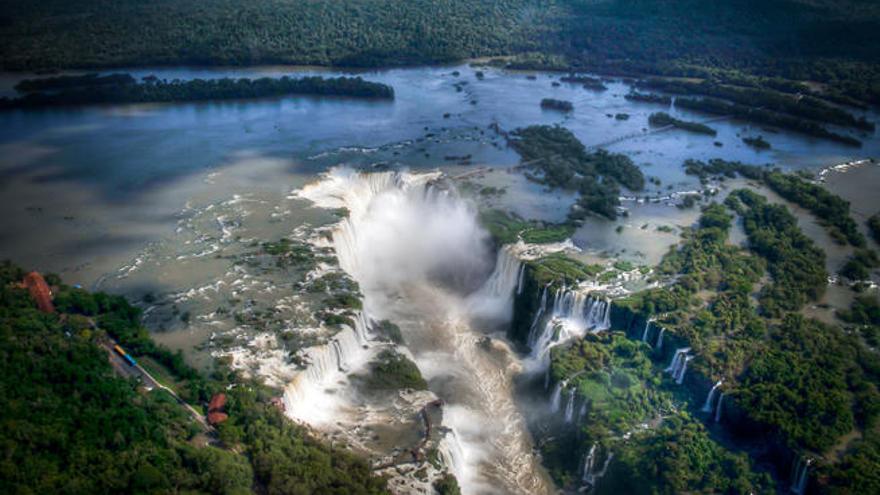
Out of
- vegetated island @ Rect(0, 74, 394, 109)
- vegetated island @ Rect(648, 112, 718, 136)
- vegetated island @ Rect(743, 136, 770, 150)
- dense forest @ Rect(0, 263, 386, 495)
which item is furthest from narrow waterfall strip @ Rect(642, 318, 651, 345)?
vegetated island @ Rect(0, 74, 394, 109)

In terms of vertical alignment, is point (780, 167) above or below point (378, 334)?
above

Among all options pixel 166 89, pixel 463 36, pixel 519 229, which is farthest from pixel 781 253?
pixel 166 89

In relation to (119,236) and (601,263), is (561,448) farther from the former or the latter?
(119,236)

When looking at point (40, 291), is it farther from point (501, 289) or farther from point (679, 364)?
point (679, 364)

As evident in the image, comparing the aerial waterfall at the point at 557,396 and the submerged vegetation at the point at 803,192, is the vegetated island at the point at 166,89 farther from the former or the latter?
the aerial waterfall at the point at 557,396

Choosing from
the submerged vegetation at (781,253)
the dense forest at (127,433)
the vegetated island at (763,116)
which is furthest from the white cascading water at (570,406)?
the vegetated island at (763,116)

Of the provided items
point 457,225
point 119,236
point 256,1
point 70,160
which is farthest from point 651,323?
point 256,1

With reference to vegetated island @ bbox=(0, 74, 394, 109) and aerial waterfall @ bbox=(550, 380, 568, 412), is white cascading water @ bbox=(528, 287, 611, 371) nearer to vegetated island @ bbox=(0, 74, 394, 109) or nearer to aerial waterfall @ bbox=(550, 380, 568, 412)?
aerial waterfall @ bbox=(550, 380, 568, 412)

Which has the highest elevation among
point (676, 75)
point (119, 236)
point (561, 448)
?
point (676, 75)
